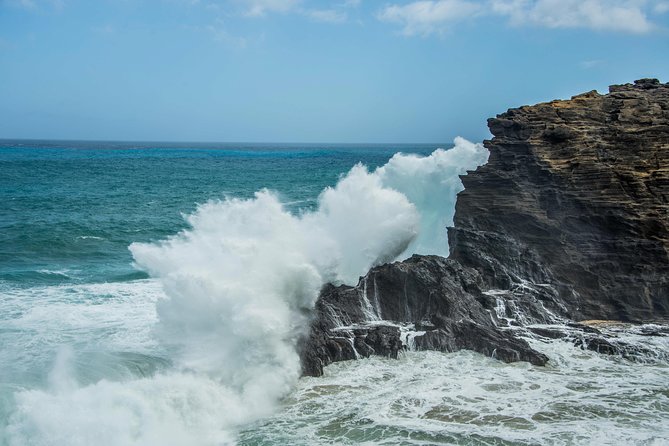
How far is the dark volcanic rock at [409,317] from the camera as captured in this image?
46.0 ft

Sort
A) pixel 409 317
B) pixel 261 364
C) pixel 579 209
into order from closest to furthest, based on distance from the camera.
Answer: pixel 261 364
pixel 409 317
pixel 579 209

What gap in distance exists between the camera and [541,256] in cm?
1748

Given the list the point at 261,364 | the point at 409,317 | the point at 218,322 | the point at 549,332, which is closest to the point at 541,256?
the point at 549,332

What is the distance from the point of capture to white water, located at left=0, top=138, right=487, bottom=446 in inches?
436

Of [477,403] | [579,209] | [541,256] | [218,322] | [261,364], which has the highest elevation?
[579,209]

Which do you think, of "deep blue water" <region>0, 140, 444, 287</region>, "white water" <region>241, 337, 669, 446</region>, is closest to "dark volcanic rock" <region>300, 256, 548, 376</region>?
"white water" <region>241, 337, 669, 446</region>

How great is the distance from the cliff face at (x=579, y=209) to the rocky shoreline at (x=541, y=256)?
0.09ft

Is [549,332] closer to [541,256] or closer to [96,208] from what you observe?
[541,256]

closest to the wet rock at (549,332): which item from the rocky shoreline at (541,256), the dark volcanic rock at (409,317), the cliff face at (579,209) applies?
the rocky shoreline at (541,256)

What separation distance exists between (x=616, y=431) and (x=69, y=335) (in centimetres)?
1116

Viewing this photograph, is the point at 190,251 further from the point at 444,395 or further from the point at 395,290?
the point at 444,395

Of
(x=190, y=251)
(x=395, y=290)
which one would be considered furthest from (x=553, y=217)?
(x=190, y=251)

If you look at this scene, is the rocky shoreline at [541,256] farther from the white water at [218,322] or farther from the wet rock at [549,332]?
the white water at [218,322]

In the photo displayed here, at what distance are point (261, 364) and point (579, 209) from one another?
9259 millimetres
